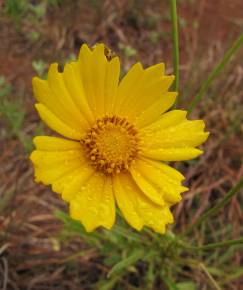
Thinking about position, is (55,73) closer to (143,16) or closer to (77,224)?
(77,224)

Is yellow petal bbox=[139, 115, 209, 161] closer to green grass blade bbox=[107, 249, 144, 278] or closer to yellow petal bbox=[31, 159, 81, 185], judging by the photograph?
yellow petal bbox=[31, 159, 81, 185]

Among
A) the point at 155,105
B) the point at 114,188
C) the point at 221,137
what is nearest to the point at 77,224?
the point at 114,188

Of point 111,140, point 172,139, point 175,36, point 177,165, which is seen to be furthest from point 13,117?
point 175,36

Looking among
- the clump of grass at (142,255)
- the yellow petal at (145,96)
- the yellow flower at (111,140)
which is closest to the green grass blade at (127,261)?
the clump of grass at (142,255)

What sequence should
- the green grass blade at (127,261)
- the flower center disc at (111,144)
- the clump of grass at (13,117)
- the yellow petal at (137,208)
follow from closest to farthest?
the yellow petal at (137,208) < the flower center disc at (111,144) < the green grass blade at (127,261) < the clump of grass at (13,117)

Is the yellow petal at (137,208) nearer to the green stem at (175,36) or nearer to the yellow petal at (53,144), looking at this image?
the yellow petal at (53,144)

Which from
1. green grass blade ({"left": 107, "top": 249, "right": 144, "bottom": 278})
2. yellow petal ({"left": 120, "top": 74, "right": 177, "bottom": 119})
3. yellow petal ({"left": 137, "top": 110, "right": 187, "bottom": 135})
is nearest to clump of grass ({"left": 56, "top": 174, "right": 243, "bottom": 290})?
green grass blade ({"left": 107, "top": 249, "right": 144, "bottom": 278})
